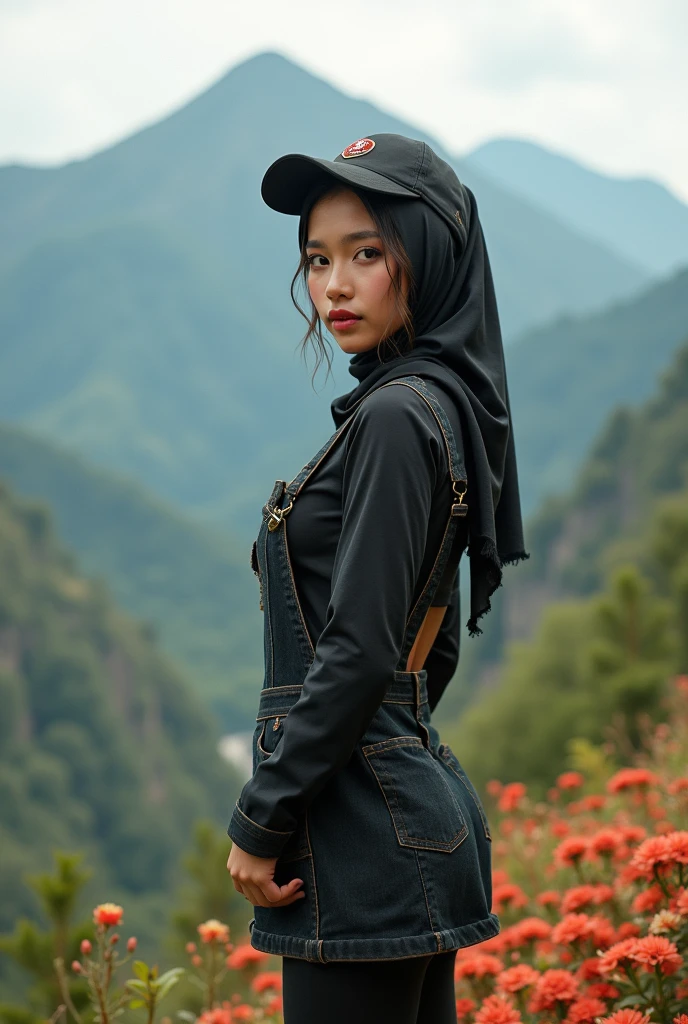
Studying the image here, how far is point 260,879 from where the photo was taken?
170 centimetres

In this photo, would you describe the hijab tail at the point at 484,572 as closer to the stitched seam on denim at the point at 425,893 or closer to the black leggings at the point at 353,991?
the stitched seam on denim at the point at 425,893

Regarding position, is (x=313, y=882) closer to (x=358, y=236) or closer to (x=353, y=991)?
(x=353, y=991)

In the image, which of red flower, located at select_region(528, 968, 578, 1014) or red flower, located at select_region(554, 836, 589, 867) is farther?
red flower, located at select_region(554, 836, 589, 867)

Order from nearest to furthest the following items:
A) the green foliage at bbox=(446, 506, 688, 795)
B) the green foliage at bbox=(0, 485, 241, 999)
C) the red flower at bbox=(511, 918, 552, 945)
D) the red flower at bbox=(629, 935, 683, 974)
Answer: the red flower at bbox=(629, 935, 683, 974) → the red flower at bbox=(511, 918, 552, 945) → the green foliage at bbox=(446, 506, 688, 795) → the green foliage at bbox=(0, 485, 241, 999)

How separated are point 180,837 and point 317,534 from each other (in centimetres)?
6173

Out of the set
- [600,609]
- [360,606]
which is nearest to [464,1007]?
[360,606]

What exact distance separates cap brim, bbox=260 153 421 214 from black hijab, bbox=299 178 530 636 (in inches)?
1.1

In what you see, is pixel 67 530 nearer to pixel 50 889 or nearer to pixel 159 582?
pixel 159 582

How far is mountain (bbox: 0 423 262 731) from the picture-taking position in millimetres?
125250

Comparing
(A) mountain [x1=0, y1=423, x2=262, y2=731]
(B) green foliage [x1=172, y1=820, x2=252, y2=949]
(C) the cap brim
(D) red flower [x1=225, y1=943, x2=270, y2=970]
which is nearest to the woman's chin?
(C) the cap brim

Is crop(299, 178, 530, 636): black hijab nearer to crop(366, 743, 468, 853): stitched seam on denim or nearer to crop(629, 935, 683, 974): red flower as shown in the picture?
crop(366, 743, 468, 853): stitched seam on denim

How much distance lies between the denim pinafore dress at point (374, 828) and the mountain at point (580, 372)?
383ft

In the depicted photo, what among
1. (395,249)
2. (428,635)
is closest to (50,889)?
(428,635)

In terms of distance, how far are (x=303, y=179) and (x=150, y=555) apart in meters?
131
